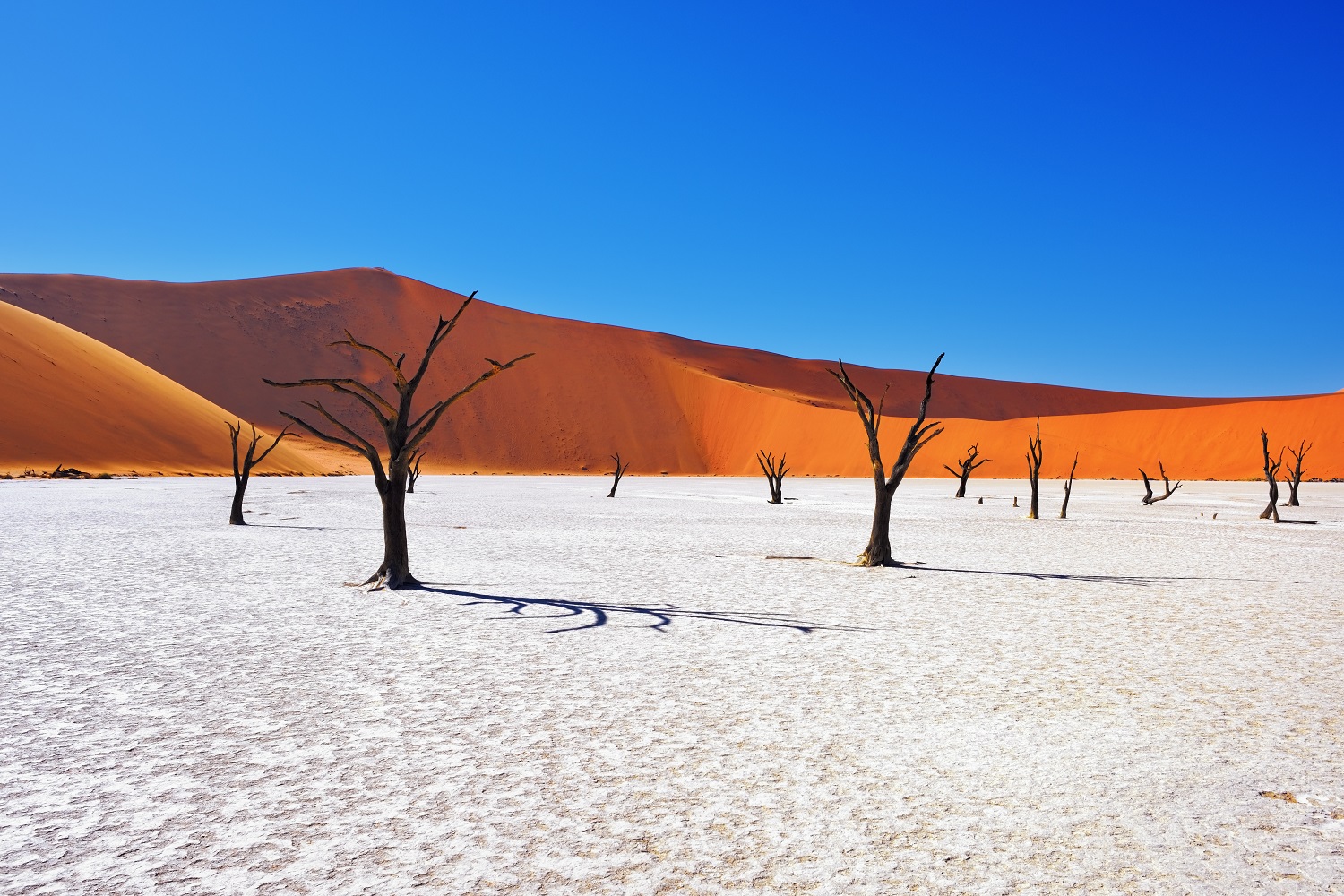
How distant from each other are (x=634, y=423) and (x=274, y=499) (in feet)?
192

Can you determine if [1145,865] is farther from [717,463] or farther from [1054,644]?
[717,463]

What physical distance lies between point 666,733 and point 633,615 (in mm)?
3420

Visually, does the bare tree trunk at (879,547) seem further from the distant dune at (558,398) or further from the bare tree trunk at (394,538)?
the distant dune at (558,398)

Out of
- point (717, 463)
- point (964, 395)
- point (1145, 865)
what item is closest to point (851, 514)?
point (1145, 865)

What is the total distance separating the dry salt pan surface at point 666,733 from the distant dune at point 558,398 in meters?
58.5

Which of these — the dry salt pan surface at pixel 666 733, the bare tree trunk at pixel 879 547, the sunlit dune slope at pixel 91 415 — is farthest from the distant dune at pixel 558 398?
the dry salt pan surface at pixel 666 733

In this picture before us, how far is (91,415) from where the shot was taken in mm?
45656

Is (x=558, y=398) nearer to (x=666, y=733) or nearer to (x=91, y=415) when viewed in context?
(x=91, y=415)

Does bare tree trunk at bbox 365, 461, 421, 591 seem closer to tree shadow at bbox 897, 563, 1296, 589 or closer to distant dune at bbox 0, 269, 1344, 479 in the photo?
tree shadow at bbox 897, 563, 1296, 589

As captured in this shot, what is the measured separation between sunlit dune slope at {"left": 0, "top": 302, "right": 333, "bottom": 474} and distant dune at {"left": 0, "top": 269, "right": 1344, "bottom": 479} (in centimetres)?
1148

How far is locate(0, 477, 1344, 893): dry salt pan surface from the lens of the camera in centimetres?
308

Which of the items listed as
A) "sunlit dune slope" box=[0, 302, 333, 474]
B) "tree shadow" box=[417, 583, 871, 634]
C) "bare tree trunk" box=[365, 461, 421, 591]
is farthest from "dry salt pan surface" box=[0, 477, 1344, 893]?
"sunlit dune slope" box=[0, 302, 333, 474]

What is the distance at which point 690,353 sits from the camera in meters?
114

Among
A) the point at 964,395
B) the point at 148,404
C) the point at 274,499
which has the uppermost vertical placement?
the point at 964,395
